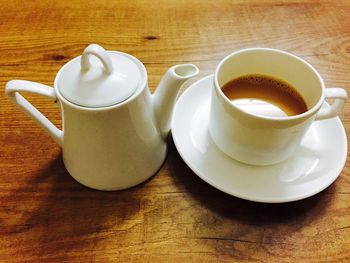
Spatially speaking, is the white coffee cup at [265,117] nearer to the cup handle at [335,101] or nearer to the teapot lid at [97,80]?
the cup handle at [335,101]

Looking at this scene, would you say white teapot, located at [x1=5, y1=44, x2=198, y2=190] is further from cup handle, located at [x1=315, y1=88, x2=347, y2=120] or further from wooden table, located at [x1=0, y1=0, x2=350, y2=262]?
cup handle, located at [x1=315, y1=88, x2=347, y2=120]

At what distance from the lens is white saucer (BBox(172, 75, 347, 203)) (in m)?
0.50

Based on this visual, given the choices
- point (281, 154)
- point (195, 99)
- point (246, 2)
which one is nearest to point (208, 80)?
point (195, 99)

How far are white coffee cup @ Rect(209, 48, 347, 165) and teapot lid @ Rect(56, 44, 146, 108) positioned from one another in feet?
0.42

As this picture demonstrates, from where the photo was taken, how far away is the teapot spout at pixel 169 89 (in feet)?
1.59

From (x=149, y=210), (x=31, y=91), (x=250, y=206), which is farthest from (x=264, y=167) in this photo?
(x=31, y=91)

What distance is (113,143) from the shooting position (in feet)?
1.55

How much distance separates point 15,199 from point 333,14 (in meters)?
0.81

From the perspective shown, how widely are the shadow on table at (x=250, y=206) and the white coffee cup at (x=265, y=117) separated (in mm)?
63

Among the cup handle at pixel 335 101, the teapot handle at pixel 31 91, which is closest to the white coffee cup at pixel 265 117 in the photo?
the cup handle at pixel 335 101

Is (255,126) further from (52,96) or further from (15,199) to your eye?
(15,199)

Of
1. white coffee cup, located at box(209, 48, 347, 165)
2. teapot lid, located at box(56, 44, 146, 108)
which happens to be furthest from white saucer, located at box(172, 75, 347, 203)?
teapot lid, located at box(56, 44, 146, 108)

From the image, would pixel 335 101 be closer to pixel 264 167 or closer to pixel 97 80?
pixel 264 167

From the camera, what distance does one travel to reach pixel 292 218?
502 mm
